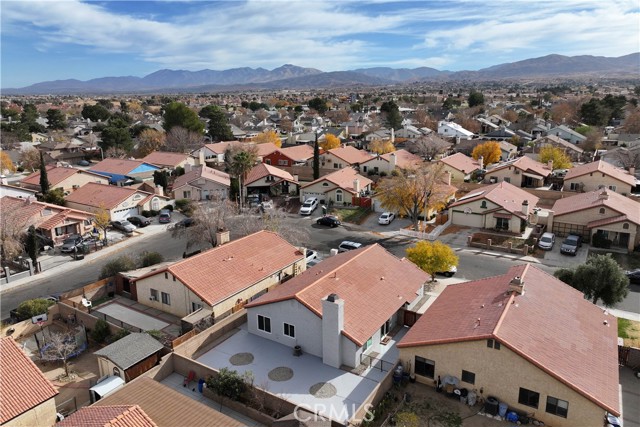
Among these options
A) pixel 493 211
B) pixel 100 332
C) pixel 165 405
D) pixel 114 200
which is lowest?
pixel 100 332

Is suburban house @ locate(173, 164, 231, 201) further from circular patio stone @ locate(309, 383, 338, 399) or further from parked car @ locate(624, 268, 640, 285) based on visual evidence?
parked car @ locate(624, 268, 640, 285)

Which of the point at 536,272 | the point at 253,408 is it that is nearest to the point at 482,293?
the point at 536,272

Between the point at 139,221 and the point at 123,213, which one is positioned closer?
the point at 139,221

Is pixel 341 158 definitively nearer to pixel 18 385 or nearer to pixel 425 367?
pixel 425 367

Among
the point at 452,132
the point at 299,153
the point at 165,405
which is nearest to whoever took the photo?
the point at 165,405

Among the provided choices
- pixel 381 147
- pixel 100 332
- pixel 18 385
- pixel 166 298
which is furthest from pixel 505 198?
pixel 18 385

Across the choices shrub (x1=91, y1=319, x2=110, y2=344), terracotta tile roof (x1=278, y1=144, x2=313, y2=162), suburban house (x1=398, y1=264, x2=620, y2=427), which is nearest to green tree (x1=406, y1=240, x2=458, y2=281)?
suburban house (x1=398, y1=264, x2=620, y2=427)
